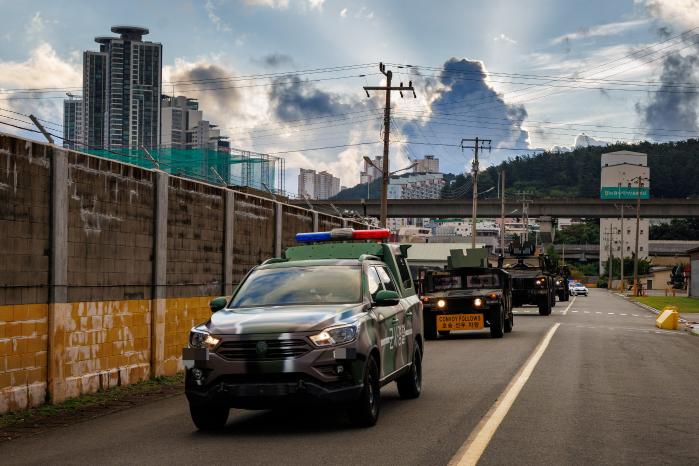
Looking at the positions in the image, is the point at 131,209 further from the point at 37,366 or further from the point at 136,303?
the point at 37,366

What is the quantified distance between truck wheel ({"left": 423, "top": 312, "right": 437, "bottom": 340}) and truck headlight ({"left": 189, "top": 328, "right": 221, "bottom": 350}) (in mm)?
17470

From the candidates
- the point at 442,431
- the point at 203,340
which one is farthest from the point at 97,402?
the point at 442,431

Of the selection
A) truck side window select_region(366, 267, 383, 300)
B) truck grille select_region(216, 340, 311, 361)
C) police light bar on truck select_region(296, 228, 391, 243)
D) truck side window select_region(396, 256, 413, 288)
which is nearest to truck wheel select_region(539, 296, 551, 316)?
police light bar on truck select_region(296, 228, 391, 243)

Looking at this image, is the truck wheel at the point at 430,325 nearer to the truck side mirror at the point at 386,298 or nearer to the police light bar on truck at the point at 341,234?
the police light bar on truck at the point at 341,234

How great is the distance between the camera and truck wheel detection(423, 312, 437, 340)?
27922 mm

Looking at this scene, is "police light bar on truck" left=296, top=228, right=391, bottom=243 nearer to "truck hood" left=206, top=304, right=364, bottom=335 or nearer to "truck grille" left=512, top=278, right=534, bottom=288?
"truck hood" left=206, top=304, right=364, bottom=335

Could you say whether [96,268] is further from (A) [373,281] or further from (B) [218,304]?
(A) [373,281]

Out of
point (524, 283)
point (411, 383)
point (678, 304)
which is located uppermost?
point (411, 383)

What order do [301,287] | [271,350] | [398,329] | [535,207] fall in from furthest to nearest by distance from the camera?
[535,207] < [398,329] < [301,287] < [271,350]

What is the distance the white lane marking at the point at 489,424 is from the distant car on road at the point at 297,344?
116cm

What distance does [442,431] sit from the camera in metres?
10.5

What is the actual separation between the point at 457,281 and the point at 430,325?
1.75 metres

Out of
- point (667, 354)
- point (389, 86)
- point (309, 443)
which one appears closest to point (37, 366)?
point (309, 443)

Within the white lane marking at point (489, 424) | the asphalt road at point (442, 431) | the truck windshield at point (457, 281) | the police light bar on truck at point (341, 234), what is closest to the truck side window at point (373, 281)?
the asphalt road at point (442, 431)
